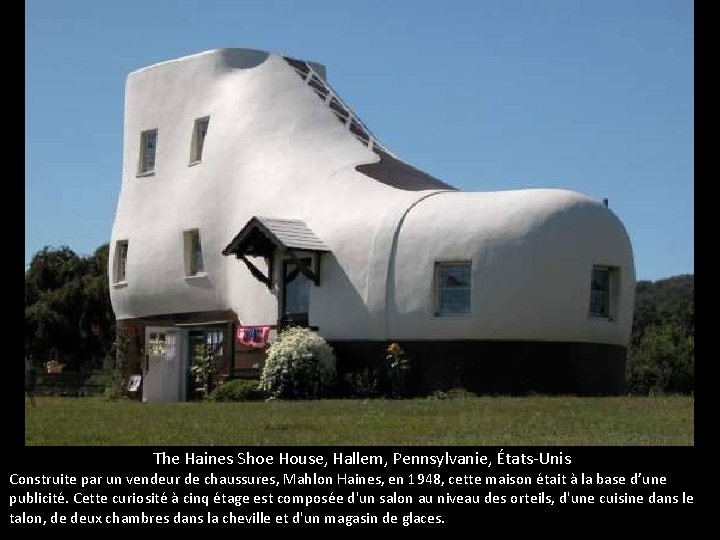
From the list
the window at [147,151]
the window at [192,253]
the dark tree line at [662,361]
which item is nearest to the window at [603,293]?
the dark tree line at [662,361]

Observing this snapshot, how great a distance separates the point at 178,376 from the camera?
108 ft

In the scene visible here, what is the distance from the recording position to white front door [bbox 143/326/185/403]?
32938mm

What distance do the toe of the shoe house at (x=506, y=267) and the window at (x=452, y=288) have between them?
0.02 m

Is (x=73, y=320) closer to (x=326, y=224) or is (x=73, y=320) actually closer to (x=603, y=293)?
(x=326, y=224)

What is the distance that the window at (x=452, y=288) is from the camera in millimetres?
27812

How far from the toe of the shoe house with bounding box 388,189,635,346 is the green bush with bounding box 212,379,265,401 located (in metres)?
3.43

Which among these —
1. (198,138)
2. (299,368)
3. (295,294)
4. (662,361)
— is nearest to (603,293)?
(299,368)

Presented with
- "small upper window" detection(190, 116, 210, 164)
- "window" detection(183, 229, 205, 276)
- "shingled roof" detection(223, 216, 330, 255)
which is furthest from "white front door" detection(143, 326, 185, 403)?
"small upper window" detection(190, 116, 210, 164)

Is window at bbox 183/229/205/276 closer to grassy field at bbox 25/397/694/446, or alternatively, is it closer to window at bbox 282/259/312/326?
window at bbox 282/259/312/326

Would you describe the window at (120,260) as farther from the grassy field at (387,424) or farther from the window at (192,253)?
the grassy field at (387,424)

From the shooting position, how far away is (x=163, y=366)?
33.3 meters

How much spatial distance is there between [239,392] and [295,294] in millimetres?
3046

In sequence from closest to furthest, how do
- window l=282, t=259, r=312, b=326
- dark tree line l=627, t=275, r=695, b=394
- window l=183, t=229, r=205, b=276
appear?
window l=282, t=259, r=312, b=326 < window l=183, t=229, r=205, b=276 < dark tree line l=627, t=275, r=695, b=394
